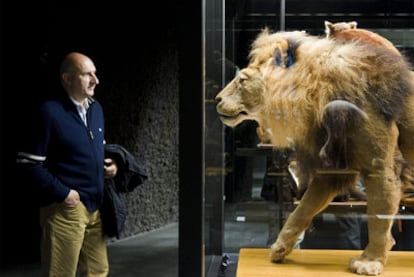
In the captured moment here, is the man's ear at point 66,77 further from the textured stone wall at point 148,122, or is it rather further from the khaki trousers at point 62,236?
the textured stone wall at point 148,122

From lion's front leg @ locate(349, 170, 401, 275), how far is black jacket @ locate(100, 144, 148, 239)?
2.52 ft

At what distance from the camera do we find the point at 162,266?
3570mm

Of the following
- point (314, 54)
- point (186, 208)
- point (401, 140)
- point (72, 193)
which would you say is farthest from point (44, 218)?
point (401, 140)

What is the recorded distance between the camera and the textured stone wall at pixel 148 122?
13.3 ft

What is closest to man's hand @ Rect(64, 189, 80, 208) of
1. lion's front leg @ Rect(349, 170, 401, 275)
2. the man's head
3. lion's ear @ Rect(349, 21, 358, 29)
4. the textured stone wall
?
the man's head

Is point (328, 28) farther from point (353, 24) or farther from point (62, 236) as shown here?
point (62, 236)

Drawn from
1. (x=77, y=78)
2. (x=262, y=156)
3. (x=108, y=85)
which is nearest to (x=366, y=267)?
(x=262, y=156)

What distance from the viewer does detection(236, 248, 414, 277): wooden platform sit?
73.0 inches

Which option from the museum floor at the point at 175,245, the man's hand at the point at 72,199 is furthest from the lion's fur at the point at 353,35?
the man's hand at the point at 72,199

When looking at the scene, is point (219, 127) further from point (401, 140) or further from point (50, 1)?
point (50, 1)

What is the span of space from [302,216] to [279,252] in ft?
0.45

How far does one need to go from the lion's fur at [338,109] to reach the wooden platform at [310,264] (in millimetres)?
69

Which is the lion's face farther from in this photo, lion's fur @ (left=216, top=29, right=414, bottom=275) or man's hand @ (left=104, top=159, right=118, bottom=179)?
man's hand @ (left=104, top=159, right=118, bottom=179)

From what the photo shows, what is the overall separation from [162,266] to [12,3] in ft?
5.66
